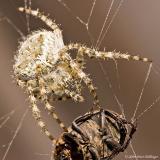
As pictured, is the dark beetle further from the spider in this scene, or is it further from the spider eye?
the spider

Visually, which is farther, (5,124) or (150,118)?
(5,124)

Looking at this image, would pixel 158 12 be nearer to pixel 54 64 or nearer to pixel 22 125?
pixel 54 64

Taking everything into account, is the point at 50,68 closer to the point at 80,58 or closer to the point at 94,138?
the point at 80,58

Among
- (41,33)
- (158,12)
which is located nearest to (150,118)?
(158,12)

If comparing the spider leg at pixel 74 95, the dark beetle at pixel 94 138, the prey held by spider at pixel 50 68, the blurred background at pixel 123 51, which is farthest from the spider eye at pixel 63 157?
the blurred background at pixel 123 51

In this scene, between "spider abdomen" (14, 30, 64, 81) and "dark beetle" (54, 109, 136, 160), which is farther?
"spider abdomen" (14, 30, 64, 81)

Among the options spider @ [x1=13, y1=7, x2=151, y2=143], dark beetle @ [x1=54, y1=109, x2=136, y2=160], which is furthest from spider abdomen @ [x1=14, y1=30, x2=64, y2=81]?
dark beetle @ [x1=54, y1=109, x2=136, y2=160]

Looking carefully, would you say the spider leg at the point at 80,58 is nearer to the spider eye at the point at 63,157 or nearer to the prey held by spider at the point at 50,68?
the prey held by spider at the point at 50,68
